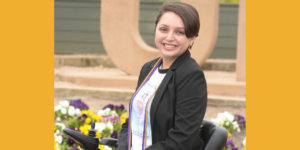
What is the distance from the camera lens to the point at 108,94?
6598 mm

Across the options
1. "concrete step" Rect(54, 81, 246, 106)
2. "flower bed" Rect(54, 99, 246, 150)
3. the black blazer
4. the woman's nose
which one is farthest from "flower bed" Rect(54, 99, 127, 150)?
the woman's nose

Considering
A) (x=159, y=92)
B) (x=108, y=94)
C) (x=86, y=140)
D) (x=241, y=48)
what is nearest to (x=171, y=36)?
(x=159, y=92)

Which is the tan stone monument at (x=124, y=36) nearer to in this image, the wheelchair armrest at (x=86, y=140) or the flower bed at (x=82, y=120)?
the flower bed at (x=82, y=120)

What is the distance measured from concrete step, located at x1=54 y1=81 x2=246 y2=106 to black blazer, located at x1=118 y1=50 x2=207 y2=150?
4.27 metres

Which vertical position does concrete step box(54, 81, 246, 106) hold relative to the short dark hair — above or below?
below

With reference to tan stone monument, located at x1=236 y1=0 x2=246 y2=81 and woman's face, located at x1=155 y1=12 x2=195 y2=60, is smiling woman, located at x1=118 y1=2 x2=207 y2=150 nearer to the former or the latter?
woman's face, located at x1=155 y1=12 x2=195 y2=60

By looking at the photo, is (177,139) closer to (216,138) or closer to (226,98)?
(216,138)

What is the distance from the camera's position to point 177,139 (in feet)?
5.84

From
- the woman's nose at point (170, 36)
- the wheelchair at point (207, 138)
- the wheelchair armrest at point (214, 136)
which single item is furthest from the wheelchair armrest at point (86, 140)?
the woman's nose at point (170, 36)

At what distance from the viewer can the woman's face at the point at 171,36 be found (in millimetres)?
1812

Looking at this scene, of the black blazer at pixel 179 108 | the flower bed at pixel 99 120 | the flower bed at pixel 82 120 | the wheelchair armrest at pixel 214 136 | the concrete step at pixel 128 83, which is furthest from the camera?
the concrete step at pixel 128 83

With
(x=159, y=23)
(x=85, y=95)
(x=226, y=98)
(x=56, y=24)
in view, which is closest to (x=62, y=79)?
(x=85, y=95)

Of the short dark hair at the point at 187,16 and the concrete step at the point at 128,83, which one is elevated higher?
the short dark hair at the point at 187,16

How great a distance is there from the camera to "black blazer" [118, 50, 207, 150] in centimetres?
178
